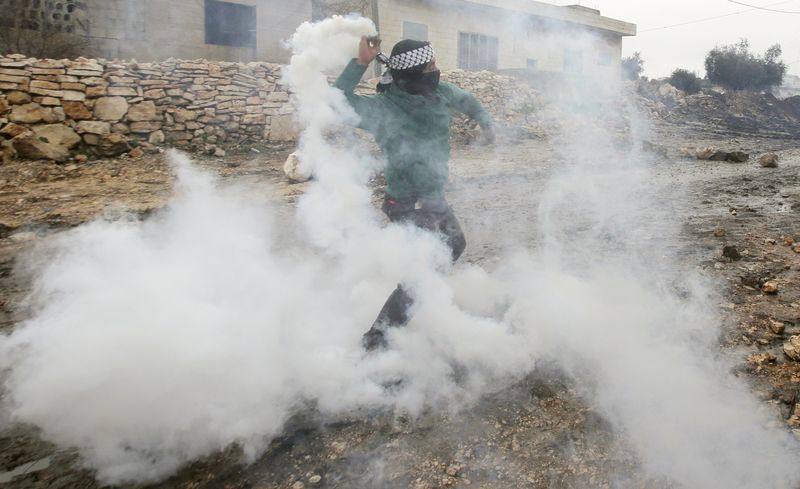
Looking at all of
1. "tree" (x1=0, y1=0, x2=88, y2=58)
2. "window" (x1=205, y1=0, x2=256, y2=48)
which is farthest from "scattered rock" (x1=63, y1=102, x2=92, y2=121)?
"window" (x1=205, y1=0, x2=256, y2=48)

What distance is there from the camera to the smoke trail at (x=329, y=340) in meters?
1.90

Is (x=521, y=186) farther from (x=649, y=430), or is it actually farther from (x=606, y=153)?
(x=649, y=430)

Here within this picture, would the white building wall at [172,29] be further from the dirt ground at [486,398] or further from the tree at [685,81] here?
the tree at [685,81]

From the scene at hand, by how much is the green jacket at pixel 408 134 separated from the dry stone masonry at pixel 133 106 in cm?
642

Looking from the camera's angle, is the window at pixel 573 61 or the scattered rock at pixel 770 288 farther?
the window at pixel 573 61

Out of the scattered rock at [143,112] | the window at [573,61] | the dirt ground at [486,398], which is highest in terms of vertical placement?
the window at [573,61]

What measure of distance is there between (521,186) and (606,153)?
3.55 meters

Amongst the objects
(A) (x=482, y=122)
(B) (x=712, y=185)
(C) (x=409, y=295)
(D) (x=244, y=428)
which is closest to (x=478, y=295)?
(C) (x=409, y=295)

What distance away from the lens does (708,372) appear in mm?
2338

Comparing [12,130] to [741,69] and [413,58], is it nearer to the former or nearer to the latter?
[413,58]

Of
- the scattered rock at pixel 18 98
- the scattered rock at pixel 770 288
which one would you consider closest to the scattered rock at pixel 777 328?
the scattered rock at pixel 770 288

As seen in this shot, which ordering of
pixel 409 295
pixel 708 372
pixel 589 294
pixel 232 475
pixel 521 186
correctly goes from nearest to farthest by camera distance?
1. pixel 232 475
2. pixel 708 372
3. pixel 409 295
4. pixel 589 294
5. pixel 521 186

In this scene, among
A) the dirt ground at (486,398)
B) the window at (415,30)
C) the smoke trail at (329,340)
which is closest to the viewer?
the dirt ground at (486,398)

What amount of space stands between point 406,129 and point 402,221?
1.49 feet
